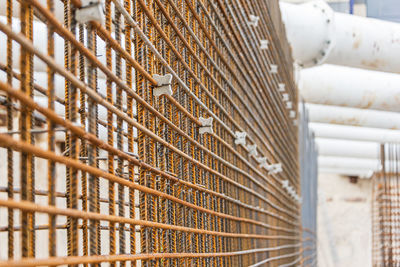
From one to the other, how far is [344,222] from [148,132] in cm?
1250

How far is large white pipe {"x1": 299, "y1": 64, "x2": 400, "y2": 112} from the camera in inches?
251

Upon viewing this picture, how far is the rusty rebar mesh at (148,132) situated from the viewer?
1059 millimetres

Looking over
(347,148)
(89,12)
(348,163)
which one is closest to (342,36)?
(89,12)

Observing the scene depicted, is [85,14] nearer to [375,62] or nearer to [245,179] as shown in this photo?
[245,179]

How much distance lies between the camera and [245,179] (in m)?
3.11

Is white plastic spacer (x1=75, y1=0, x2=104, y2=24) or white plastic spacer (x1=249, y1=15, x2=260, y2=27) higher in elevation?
white plastic spacer (x1=249, y1=15, x2=260, y2=27)

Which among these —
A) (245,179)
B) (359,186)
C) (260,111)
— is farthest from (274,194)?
(359,186)

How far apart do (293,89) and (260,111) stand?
2.30 metres

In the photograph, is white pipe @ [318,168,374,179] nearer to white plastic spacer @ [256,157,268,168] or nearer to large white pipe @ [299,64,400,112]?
large white pipe @ [299,64,400,112]

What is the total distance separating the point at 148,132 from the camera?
1502 mm

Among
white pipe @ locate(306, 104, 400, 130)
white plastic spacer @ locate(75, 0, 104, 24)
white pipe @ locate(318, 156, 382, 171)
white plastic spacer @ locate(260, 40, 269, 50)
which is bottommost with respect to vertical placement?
white plastic spacer @ locate(75, 0, 104, 24)

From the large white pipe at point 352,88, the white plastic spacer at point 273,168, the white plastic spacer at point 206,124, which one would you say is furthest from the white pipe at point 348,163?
the white plastic spacer at point 206,124

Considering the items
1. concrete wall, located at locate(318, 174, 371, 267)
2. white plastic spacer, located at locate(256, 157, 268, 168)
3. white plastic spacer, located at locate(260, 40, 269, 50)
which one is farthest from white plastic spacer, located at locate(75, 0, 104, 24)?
concrete wall, located at locate(318, 174, 371, 267)

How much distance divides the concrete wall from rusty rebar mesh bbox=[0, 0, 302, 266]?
9.83m
